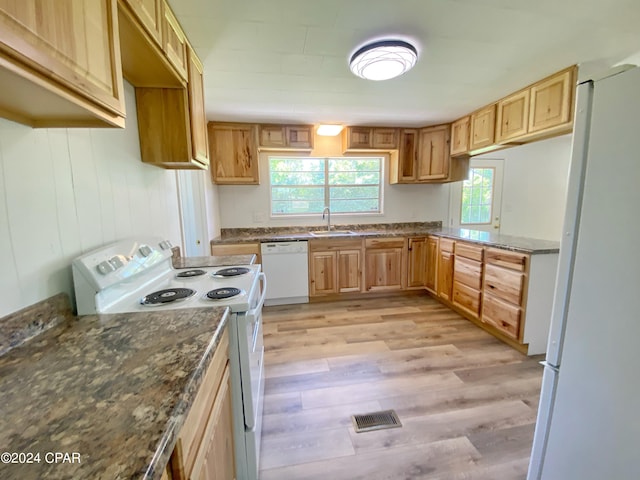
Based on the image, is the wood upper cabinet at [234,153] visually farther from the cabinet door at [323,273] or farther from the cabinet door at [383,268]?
the cabinet door at [383,268]

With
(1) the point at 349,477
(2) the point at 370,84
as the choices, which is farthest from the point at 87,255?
(2) the point at 370,84

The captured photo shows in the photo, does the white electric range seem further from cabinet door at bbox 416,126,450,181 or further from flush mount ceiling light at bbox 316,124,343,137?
cabinet door at bbox 416,126,450,181

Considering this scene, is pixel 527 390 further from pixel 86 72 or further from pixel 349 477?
pixel 86 72

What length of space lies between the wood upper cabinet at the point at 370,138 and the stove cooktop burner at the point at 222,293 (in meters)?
2.83

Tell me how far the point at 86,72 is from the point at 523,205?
581 cm

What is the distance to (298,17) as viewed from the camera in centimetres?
146

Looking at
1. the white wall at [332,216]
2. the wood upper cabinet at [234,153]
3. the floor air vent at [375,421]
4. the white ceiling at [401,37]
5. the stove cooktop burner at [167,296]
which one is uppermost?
the white ceiling at [401,37]

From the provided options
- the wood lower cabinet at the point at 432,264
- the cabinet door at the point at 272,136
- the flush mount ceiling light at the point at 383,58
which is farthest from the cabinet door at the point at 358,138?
the flush mount ceiling light at the point at 383,58

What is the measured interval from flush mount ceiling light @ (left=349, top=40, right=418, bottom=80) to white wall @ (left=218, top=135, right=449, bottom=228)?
6.42ft

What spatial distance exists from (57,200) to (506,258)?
2.98 meters

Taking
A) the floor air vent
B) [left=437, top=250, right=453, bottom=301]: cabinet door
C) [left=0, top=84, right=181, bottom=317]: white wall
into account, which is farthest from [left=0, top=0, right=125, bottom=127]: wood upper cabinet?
[left=437, top=250, right=453, bottom=301]: cabinet door

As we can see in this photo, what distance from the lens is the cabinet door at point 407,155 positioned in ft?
12.0

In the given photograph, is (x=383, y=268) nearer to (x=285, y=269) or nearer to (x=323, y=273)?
(x=323, y=273)

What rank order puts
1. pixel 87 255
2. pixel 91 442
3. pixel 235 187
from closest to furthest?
pixel 91 442 < pixel 87 255 < pixel 235 187
